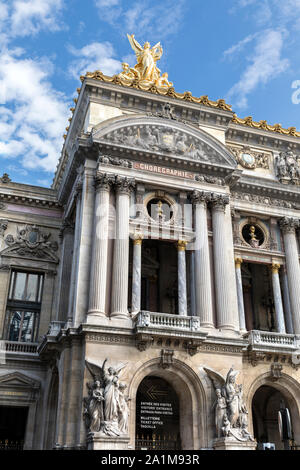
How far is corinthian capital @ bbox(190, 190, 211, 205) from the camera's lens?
28.9m

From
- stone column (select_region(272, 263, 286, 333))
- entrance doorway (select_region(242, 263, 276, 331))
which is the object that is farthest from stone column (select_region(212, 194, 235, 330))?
entrance doorway (select_region(242, 263, 276, 331))

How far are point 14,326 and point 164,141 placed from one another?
1381 centimetres

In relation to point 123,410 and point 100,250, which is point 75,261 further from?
point 123,410

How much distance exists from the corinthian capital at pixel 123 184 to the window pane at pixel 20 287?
8936 millimetres

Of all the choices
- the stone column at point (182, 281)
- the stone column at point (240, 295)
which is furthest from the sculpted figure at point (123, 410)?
the stone column at point (240, 295)

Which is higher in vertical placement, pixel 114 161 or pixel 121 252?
pixel 114 161

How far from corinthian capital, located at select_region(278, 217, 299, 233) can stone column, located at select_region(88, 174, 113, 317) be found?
11188 millimetres

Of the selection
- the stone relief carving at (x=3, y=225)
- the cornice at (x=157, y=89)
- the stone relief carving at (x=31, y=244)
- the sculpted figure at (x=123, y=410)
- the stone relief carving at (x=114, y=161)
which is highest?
the cornice at (x=157, y=89)

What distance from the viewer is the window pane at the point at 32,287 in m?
31.4

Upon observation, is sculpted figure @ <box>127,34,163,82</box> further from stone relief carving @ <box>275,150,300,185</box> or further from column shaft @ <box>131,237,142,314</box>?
column shaft @ <box>131,237,142,314</box>

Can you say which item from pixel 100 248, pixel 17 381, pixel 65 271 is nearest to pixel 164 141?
pixel 100 248

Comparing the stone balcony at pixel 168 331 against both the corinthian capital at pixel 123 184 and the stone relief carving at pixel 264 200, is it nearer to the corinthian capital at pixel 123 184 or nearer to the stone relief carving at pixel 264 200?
the corinthian capital at pixel 123 184

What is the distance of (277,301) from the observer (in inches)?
1161
